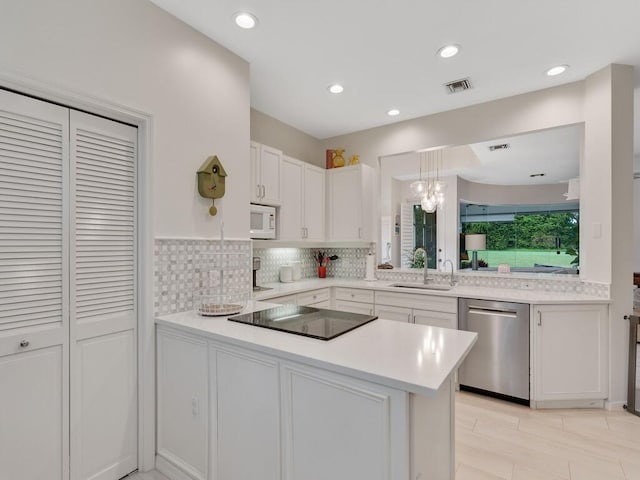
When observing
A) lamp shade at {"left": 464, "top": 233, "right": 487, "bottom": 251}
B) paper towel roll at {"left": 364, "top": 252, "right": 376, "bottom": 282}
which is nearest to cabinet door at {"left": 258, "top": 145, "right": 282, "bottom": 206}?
paper towel roll at {"left": 364, "top": 252, "right": 376, "bottom": 282}

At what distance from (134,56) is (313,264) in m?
3.13

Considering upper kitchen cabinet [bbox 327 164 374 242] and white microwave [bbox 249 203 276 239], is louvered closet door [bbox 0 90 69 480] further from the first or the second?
upper kitchen cabinet [bbox 327 164 374 242]

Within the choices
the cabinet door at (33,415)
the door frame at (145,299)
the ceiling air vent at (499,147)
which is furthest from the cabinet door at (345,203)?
the cabinet door at (33,415)

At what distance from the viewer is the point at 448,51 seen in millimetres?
2459

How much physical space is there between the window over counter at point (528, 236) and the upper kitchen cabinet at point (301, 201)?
1927 mm

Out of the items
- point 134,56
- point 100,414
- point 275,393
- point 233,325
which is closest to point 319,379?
point 275,393

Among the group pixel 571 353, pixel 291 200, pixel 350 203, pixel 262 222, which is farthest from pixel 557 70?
pixel 262 222

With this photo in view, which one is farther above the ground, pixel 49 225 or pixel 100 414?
pixel 49 225

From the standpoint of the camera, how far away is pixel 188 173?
2.19 metres

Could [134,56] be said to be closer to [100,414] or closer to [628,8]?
[100,414]

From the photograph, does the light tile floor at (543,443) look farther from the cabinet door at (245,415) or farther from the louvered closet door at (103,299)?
the louvered closet door at (103,299)

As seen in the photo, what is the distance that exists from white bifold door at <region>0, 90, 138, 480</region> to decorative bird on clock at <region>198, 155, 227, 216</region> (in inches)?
16.4

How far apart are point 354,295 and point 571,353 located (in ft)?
6.59

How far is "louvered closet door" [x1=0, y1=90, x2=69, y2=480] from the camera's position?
149 cm
